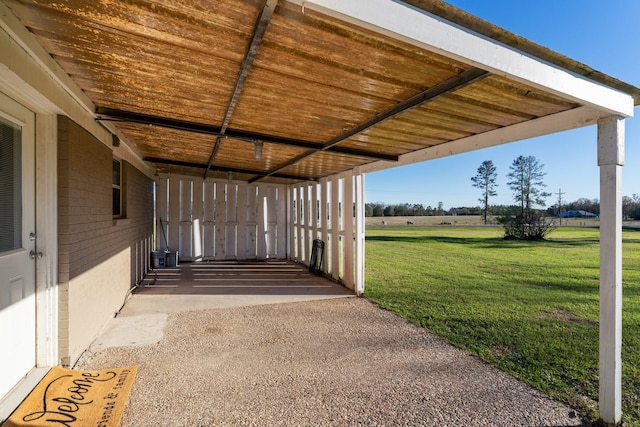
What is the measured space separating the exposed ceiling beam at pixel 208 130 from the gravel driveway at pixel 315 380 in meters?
2.47

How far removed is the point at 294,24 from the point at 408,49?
725 mm

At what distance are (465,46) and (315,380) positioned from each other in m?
2.71

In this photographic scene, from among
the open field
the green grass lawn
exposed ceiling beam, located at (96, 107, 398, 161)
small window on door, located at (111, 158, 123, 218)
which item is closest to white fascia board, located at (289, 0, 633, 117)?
the green grass lawn

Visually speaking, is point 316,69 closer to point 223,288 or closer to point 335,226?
point 335,226

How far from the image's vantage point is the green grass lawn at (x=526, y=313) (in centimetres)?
294

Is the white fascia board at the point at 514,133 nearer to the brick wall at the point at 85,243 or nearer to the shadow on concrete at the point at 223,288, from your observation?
the shadow on concrete at the point at 223,288

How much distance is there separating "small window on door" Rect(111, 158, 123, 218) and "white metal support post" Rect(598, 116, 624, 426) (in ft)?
18.5

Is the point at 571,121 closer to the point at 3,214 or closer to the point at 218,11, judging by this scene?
A: the point at 218,11

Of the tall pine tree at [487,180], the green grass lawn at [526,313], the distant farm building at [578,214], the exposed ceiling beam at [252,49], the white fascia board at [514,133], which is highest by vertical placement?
the tall pine tree at [487,180]

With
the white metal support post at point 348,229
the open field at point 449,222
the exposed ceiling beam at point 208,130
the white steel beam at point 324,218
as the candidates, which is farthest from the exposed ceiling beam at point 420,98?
the open field at point 449,222

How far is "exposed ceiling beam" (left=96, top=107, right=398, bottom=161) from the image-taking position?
3.82 m

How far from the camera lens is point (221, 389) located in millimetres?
2727

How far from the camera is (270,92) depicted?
301cm

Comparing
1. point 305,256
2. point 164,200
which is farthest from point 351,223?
point 164,200
